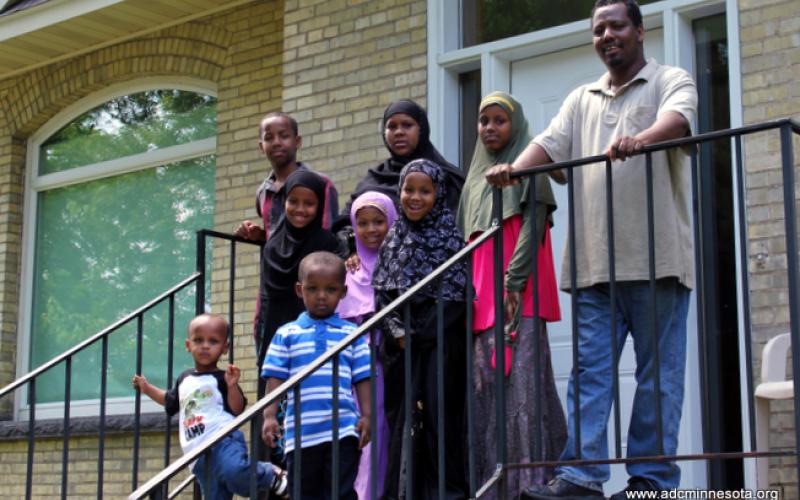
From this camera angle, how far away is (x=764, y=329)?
18.0ft

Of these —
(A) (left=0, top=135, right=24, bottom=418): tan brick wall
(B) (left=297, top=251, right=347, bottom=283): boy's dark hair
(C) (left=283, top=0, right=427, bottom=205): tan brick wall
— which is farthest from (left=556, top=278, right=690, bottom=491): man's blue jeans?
(A) (left=0, top=135, right=24, bottom=418): tan brick wall

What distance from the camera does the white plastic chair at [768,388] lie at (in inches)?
190

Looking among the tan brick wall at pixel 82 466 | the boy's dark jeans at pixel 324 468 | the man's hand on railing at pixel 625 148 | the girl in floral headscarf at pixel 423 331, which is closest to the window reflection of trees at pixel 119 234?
the tan brick wall at pixel 82 466

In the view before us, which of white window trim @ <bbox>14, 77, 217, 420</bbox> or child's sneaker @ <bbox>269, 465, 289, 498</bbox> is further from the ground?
white window trim @ <bbox>14, 77, 217, 420</bbox>

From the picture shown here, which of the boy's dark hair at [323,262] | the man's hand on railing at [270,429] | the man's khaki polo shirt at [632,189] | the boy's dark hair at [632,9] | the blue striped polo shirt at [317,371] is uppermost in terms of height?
the boy's dark hair at [632,9]

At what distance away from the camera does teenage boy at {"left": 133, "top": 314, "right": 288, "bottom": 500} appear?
529 centimetres

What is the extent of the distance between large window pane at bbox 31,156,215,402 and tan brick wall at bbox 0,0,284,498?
0.26 m

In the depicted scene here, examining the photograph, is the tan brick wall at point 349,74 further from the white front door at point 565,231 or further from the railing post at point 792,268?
the railing post at point 792,268

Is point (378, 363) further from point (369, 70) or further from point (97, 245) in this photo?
point (97, 245)

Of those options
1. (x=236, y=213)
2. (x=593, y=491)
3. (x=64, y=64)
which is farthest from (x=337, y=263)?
(x=64, y=64)

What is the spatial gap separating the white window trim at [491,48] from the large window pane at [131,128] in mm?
2423

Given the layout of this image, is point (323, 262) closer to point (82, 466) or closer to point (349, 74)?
Answer: point (349, 74)

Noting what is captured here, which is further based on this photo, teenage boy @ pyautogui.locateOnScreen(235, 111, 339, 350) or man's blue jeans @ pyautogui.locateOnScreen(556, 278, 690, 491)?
teenage boy @ pyautogui.locateOnScreen(235, 111, 339, 350)

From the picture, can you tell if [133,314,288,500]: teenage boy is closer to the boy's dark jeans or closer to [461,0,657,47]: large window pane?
the boy's dark jeans
